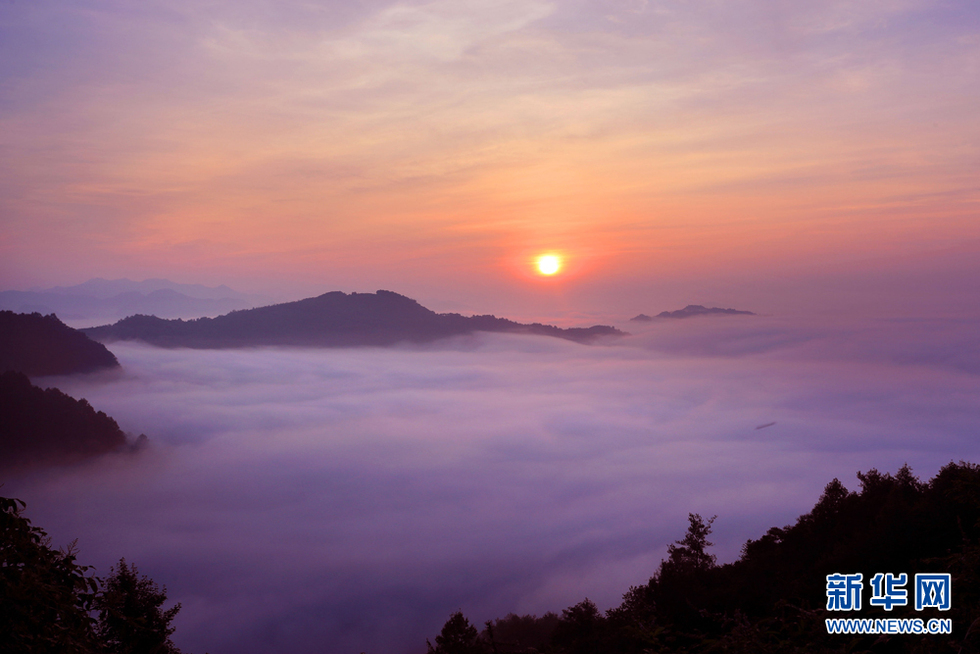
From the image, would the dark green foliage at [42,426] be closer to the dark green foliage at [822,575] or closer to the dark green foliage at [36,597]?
the dark green foliage at [822,575]

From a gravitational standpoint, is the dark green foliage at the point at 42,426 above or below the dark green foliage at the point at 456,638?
above

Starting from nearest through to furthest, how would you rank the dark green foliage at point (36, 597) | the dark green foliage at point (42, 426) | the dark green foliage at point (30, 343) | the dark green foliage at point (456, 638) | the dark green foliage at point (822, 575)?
the dark green foliage at point (36, 597), the dark green foliage at point (822, 575), the dark green foliage at point (456, 638), the dark green foliage at point (42, 426), the dark green foliage at point (30, 343)

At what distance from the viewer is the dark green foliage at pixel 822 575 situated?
985 centimetres

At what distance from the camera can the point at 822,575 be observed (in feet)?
73.7

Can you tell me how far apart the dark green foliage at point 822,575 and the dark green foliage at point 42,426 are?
153m

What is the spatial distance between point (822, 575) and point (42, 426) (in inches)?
6767

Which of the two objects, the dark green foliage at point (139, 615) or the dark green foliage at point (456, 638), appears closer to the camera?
the dark green foliage at point (139, 615)

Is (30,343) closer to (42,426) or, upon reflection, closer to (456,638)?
(42,426)

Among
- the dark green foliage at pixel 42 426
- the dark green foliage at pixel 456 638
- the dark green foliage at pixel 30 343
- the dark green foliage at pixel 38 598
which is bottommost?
the dark green foliage at pixel 456 638

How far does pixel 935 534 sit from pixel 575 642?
629 inches

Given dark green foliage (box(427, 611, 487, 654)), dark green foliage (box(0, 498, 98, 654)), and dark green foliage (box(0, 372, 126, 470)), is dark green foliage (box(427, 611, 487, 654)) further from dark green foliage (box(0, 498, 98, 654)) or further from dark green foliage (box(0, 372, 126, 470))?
dark green foliage (box(0, 372, 126, 470))

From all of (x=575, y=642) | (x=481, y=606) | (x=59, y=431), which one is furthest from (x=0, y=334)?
(x=575, y=642)

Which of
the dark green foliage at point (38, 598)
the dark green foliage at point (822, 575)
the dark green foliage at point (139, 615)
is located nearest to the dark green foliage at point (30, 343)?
the dark green foliage at point (139, 615)

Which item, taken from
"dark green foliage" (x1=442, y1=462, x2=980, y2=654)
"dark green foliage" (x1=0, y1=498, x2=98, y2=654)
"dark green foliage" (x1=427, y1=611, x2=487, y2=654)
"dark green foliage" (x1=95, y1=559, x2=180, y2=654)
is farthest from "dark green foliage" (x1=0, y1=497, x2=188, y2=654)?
"dark green foliage" (x1=427, y1=611, x2=487, y2=654)
